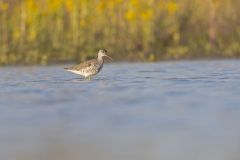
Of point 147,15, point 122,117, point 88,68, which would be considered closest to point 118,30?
point 147,15

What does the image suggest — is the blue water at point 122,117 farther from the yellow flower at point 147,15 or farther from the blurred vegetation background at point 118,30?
the yellow flower at point 147,15

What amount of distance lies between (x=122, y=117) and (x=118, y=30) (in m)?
10.3

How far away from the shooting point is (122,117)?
8.84 metres

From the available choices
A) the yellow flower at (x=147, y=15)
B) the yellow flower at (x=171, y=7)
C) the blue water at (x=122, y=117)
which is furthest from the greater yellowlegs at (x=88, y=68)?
the yellow flower at (x=171, y=7)

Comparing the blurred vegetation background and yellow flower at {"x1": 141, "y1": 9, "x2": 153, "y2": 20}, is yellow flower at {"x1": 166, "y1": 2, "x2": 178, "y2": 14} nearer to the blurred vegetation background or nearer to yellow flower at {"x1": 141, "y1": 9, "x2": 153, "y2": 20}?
the blurred vegetation background

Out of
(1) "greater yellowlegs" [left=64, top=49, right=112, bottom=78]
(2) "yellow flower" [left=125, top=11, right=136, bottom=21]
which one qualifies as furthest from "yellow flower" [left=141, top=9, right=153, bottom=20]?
(1) "greater yellowlegs" [left=64, top=49, right=112, bottom=78]

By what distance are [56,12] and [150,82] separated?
20.3 ft

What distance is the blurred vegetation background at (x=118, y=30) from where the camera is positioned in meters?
18.1

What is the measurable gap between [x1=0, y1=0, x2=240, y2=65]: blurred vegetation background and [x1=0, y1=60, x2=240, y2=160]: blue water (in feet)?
10.6

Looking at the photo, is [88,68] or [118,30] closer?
[88,68]

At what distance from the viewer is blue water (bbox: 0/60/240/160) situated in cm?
697

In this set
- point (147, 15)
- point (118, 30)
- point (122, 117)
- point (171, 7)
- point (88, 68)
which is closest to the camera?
point (122, 117)

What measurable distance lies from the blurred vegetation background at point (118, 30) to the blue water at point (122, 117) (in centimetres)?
323

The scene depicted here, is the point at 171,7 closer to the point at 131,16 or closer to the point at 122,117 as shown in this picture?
the point at 131,16
